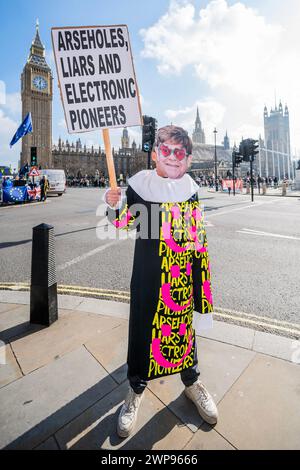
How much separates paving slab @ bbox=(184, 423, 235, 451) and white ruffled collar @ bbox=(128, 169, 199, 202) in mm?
1449

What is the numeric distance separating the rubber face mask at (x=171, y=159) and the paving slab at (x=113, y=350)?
1597 millimetres

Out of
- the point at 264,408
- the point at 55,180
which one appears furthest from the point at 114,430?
the point at 55,180

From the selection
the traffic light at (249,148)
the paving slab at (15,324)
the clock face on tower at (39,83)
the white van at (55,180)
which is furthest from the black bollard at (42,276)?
the clock face on tower at (39,83)

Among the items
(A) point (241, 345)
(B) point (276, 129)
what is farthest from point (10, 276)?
(B) point (276, 129)

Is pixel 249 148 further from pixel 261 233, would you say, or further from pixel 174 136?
pixel 174 136

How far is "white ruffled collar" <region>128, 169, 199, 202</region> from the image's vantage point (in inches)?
66.6

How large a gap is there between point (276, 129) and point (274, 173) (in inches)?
1151

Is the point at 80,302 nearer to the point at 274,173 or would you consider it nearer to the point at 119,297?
the point at 119,297

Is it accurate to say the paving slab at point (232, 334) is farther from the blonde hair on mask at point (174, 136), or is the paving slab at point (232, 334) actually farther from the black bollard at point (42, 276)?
the blonde hair on mask at point (174, 136)

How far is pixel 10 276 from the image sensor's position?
442 cm

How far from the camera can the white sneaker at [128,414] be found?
1.58 metres

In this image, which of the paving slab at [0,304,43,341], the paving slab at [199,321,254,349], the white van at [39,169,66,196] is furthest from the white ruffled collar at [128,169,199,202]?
the white van at [39,169,66,196]

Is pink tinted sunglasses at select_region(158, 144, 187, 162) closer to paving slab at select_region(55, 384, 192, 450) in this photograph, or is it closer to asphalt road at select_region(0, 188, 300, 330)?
paving slab at select_region(55, 384, 192, 450)

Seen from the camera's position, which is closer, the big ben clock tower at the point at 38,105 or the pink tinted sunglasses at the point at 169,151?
the pink tinted sunglasses at the point at 169,151
